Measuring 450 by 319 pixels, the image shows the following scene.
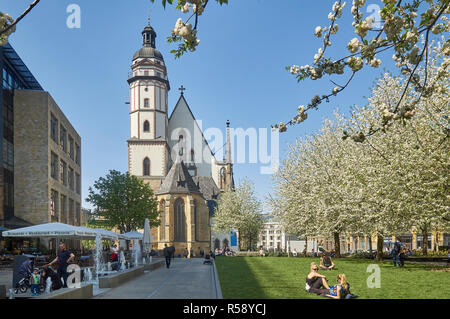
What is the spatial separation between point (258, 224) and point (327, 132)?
3201 cm

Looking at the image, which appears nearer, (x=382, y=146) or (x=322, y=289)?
(x=322, y=289)

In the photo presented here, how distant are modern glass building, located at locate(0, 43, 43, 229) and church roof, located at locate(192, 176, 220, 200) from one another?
46015 millimetres

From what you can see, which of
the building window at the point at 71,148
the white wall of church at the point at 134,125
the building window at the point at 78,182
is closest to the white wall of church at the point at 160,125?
the white wall of church at the point at 134,125

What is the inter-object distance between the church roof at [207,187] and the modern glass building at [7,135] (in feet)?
151

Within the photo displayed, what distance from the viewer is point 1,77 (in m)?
37.9

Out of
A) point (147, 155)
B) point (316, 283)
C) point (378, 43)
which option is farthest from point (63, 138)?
point (378, 43)

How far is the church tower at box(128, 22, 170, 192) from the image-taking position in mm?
75062

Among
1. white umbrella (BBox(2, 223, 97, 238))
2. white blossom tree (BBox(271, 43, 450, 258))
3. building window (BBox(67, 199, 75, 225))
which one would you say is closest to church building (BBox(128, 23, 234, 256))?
building window (BBox(67, 199, 75, 225))

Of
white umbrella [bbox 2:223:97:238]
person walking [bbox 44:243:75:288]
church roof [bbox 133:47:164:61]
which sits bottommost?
person walking [bbox 44:243:75:288]

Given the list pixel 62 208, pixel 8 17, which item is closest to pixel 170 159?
pixel 62 208

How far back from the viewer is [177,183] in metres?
69.9

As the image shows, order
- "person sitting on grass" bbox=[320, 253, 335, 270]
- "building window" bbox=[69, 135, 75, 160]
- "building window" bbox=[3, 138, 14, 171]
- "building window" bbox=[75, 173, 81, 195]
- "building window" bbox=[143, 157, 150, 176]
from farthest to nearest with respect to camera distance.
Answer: "building window" bbox=[143, 157, 150, 176] → "building window" bbox=[75, 173, 81, 195] → "building window" bbox=[69, 135, 75, 160] → "building window" bbox=[3, 138, 14, 171] → "person sitting on grass" bbox=[320, 253, 335, 270]

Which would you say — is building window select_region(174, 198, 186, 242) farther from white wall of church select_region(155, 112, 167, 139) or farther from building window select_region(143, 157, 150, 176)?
white wall of church select_region(155, 112, 167, 139)

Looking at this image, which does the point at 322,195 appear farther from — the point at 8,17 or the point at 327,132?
the point at 8,17
